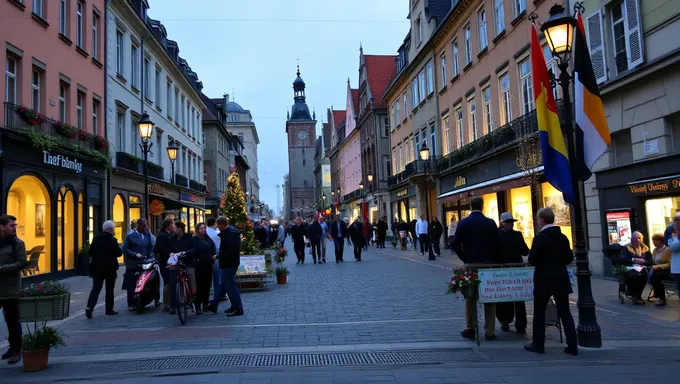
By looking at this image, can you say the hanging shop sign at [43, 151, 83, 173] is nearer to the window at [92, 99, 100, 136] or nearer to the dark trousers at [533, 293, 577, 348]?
the window at [92, 99, 100, 136]

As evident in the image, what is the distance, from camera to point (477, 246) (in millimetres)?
7660

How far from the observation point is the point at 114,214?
25.0m

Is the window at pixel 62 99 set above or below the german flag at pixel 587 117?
above

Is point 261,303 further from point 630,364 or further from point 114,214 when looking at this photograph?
point 114,214

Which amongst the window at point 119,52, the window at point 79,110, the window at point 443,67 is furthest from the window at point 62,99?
the window at point 443,67

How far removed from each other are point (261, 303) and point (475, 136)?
678 inches

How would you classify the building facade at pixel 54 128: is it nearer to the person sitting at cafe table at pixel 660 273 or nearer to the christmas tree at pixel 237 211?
the christmas tree at pixel 237 211

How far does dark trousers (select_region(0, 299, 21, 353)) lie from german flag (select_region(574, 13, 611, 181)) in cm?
773

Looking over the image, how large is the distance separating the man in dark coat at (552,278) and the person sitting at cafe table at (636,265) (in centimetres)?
435

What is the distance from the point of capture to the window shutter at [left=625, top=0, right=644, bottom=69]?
528 inches

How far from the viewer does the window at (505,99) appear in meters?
22.0

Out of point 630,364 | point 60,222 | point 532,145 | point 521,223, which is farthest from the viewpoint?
point 521,223

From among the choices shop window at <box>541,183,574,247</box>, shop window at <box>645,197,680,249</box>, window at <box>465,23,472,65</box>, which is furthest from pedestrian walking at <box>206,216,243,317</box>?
window at <box>465,23,472,65</box>

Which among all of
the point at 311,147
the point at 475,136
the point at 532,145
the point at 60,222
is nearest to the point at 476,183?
the point at 475,136
